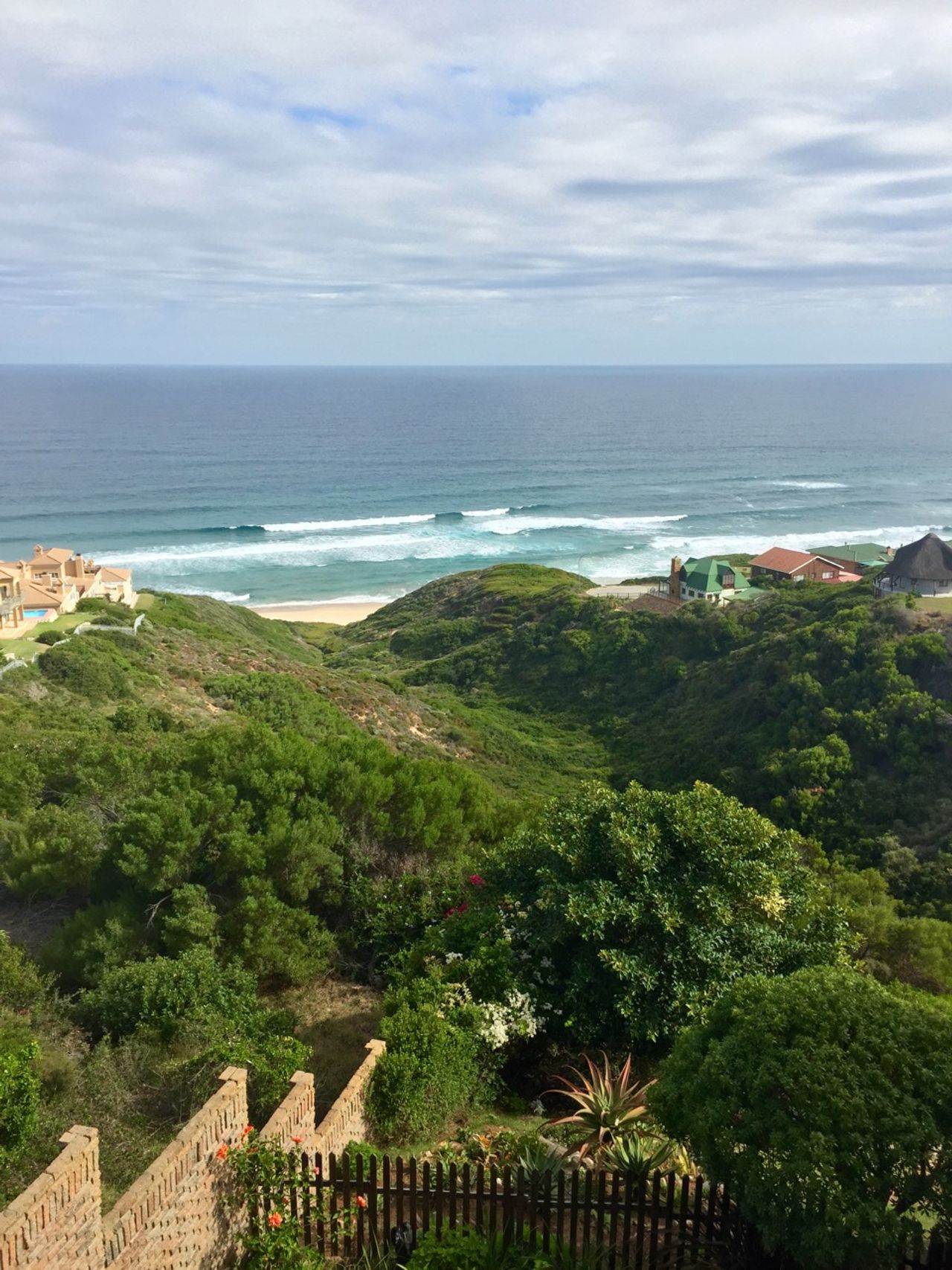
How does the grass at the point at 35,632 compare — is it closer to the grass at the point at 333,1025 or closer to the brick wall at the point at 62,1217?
the grass at the point at 333,1025

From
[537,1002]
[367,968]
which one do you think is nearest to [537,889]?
[537,1002]

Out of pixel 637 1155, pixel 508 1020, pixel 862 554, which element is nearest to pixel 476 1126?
pixel 508 1020

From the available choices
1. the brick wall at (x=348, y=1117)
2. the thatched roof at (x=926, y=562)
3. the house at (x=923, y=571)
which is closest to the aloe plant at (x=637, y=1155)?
the brick wall at (x=348, y=1117)

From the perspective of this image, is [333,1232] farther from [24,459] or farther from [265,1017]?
[24,459]

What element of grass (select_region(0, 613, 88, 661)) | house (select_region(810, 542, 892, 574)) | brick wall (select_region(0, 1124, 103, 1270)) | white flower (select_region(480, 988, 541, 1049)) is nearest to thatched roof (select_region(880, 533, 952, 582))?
house (select_region(810, 542, 892, 574))

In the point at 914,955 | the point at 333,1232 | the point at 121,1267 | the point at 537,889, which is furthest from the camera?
the point at 914,955

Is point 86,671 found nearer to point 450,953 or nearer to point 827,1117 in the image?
point 450,953
